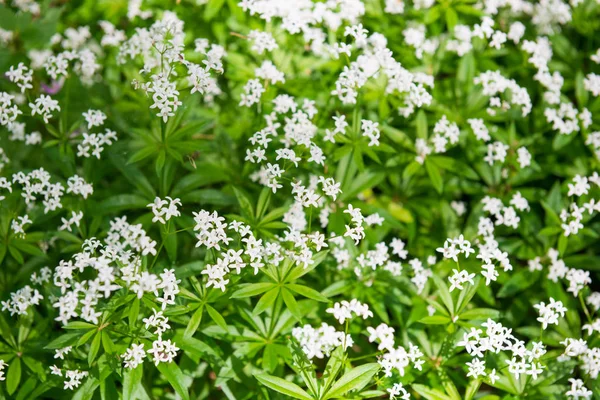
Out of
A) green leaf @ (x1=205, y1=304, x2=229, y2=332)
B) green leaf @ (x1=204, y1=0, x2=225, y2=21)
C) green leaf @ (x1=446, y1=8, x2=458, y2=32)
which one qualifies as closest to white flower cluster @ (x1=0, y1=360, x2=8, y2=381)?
green leaf @ (x1=205, y1=304, x2=229, y2=332)

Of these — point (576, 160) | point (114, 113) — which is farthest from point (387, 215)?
point (114, 113)

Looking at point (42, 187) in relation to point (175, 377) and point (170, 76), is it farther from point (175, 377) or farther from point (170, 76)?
point (175, 377)

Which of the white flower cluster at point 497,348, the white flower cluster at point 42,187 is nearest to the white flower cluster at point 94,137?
the white flower cluster at point 42,187

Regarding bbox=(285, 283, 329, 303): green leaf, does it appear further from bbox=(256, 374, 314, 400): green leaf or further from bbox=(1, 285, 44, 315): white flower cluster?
bbox=(1, 285, 44, 315): white flower cluster

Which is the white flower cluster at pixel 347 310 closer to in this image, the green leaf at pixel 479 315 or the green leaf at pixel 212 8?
the green leaf at pixel 479 315

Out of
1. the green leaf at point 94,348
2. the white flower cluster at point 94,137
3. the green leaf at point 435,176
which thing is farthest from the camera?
the green leaf at point 435,176

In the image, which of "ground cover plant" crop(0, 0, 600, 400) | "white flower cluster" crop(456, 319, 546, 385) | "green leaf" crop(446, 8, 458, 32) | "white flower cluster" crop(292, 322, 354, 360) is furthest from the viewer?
"green leaf" crop(446, 8, 458, 32)
